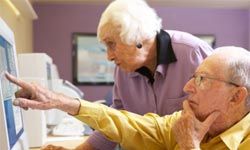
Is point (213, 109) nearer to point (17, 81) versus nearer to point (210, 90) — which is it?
point (210, 90)

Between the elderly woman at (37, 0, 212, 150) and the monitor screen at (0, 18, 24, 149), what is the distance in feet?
1.62

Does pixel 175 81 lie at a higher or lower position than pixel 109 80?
higher

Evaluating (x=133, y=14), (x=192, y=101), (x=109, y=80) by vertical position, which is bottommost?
(x=109, y=80)

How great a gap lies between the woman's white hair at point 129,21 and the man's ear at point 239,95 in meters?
0.52

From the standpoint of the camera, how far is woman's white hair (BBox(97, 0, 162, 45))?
1.51 metres

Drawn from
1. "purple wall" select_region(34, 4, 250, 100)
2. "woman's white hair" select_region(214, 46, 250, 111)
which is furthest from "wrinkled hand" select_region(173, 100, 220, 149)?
"purple wall" select_region(34, 4, 250, 100)

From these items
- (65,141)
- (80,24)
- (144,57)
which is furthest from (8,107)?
(80,24)

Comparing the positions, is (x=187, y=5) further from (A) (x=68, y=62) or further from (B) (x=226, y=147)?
(B) (x=226, y=147)

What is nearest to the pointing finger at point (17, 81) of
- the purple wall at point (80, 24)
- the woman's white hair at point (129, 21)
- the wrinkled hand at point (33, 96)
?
the wrinkled hand at point (33, 96)

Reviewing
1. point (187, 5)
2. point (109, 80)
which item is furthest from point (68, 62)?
point (187, 5)

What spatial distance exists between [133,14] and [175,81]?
1.08ft

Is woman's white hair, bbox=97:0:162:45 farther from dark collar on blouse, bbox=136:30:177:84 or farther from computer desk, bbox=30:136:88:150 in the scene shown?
computer desk, bbox=30:136:88:150

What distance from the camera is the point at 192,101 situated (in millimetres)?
1234

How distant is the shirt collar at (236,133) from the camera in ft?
3.79
